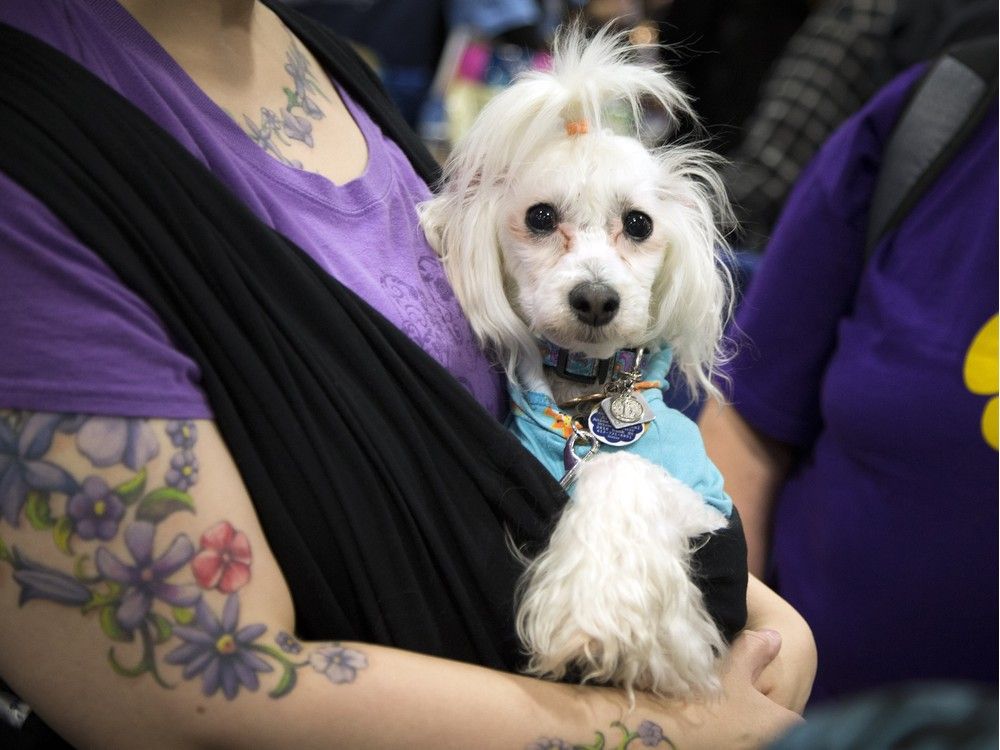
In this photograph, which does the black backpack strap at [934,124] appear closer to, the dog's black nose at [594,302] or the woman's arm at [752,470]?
the woman's arm at [752,470]

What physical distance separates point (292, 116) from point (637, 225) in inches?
13.3

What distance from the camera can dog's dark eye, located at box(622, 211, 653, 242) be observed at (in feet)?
3.16

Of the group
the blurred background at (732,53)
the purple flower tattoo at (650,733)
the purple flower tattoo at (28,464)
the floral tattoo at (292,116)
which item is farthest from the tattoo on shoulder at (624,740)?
the blurred background at (732,53)

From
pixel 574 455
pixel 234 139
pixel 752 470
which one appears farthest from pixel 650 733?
pixel 752 470

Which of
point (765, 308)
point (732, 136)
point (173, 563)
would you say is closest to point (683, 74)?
point (732, 136)

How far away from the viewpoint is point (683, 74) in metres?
2.77

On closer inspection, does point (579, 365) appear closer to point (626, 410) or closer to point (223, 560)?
point (626, 410)

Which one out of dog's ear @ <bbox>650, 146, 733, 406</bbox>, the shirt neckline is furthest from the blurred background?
the shirt neckline

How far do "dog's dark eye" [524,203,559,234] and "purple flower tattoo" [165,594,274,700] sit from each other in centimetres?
46

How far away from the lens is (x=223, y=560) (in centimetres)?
66

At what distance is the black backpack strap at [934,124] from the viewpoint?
1263 millimetres

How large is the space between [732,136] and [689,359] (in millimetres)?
1893

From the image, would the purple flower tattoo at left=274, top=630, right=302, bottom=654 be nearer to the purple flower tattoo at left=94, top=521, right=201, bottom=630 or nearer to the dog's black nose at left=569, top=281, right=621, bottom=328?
the purple flower tattoo at left=94, top=521, right=201, bottom=630

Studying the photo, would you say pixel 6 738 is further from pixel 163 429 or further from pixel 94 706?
pixel 163 429
